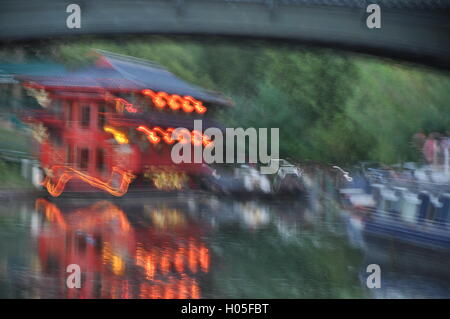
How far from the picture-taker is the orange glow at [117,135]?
15180 millimetres

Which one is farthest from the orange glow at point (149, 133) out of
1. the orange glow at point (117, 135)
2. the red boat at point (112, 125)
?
the orange glow at point (117, 135)

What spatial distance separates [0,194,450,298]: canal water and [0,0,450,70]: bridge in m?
2.80

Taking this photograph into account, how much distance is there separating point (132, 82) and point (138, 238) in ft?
12.1

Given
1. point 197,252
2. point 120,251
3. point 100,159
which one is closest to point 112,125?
point 100,159

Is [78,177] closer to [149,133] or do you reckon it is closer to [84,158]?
[84,158]

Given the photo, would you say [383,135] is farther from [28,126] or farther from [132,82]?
[28,126]

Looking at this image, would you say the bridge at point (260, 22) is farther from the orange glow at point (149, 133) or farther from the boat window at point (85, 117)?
the orange glow at point (149, 133)

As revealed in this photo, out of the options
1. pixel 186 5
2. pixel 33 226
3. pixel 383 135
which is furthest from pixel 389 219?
pixel 33 226

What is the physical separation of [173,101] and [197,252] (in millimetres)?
4826

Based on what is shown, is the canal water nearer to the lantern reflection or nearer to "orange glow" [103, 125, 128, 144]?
the lantern reflection

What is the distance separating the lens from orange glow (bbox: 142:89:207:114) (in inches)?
594

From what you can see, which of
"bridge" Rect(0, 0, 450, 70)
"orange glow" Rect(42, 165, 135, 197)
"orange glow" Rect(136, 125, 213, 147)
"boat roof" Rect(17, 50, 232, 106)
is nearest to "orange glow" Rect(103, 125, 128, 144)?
"orange glow" Rect(136, 125, 213, 147)

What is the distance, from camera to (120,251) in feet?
35.8

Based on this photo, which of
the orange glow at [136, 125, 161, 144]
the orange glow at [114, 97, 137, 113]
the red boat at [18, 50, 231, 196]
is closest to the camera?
the red boat at [18, 50, 231, 196]
